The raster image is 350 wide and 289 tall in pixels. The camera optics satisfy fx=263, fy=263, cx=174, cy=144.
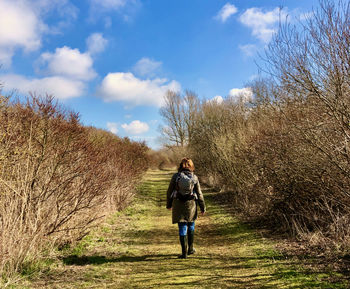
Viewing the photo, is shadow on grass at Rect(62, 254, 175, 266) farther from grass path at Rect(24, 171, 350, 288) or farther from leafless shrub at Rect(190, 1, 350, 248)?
leafless shrub at Rect(190, 1, 350, 248)

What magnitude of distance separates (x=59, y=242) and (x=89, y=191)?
119 cm

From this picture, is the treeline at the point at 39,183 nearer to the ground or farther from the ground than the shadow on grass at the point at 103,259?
farther from the ground

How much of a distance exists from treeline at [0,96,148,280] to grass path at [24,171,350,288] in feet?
1.62

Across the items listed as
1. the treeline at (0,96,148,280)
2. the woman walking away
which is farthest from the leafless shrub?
the treeline at (0,96,148,280)

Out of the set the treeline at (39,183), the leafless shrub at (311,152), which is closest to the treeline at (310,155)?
the leafless shrub at (311,152)

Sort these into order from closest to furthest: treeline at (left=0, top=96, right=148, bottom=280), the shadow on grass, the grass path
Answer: the grass path < treeline at (left=0, top=96, right=148, bottom=280) < the shadow on grass

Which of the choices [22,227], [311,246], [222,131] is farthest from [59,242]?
[222,131]

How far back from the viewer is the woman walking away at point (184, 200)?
476 cm

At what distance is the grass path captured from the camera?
145 inches

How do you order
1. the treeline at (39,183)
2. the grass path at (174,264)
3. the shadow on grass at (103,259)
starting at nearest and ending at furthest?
the grass path at (174,264) < the treeline at (39,183) < the shadow on grass at (103,259)

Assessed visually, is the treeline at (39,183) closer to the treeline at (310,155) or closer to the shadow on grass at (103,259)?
the shadow on grass at (103,259)

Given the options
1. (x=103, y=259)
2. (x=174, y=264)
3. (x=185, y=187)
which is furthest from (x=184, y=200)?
(x=103, y=259)

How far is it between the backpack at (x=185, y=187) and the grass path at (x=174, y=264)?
3.65ft

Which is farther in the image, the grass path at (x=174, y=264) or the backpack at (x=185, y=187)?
the backpack at (x=185, y=187)
